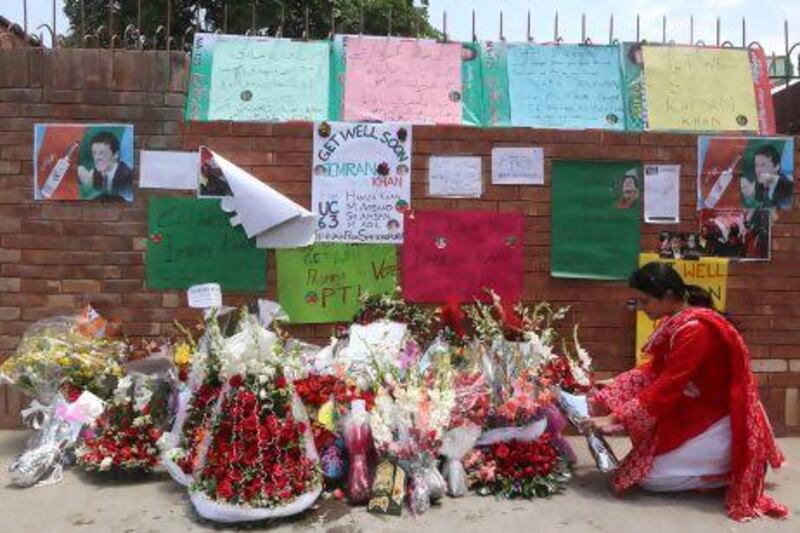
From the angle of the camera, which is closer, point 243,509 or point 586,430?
point 243,509

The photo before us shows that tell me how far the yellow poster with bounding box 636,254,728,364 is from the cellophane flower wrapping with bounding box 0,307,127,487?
3.23 m

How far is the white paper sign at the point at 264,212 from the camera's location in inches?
191

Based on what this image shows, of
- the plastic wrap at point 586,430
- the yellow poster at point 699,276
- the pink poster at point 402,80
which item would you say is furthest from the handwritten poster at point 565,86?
the plastic wrap at point 586,430

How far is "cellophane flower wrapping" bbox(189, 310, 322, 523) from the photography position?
11.8 feet

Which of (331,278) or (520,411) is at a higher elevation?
(331,278)

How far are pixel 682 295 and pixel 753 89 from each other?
2256 mm

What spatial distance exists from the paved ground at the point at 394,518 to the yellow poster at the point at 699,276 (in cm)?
125

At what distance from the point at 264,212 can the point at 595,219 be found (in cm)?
213

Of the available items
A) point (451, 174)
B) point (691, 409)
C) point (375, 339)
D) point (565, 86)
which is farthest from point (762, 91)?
point (375, 339)

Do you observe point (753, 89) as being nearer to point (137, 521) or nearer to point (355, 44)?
point (355, 44)

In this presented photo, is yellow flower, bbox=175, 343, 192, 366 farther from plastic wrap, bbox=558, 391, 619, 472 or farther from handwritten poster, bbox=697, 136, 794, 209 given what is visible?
handwritten poster, bbox=697, 136, 794, 209

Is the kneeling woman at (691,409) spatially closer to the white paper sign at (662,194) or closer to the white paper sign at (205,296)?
the white paper sign at (662,194)

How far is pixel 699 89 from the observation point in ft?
17.6

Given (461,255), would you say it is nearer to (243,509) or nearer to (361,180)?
(361,180)
